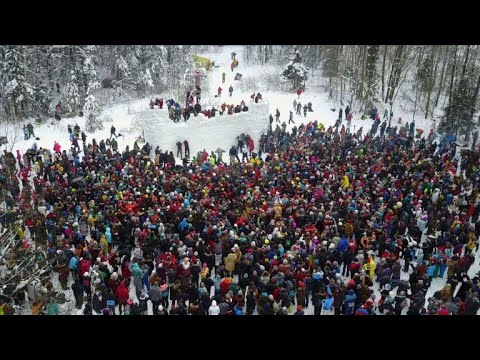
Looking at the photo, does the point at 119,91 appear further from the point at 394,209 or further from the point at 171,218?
the point at 394,209

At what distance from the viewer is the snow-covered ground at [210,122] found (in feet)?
80.5

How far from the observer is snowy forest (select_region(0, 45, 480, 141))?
30.5 m

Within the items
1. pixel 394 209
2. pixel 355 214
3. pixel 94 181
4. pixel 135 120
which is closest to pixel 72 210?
pixel 94 181

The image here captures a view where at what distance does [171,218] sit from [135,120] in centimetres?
1717

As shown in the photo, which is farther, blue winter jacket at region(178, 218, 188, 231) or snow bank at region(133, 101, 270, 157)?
snow bank at region(133, 101, 270, 157)

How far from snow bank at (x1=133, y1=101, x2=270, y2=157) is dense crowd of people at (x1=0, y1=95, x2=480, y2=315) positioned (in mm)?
3780

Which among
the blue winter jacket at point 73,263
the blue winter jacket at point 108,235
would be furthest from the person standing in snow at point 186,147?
the blue winter jacket at point 73,263

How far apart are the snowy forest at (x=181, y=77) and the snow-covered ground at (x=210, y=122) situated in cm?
159

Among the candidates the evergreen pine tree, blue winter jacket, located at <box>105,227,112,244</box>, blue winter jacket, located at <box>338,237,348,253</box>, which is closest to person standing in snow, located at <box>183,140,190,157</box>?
blue winter jacket, located at <box>105,227,112,244</box>

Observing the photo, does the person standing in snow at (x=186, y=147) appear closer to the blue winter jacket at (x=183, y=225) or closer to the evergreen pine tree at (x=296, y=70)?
the blue winter jacket at (x=183, y=225)

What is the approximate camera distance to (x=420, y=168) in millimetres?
19641

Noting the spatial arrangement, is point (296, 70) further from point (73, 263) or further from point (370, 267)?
point (73, 263)

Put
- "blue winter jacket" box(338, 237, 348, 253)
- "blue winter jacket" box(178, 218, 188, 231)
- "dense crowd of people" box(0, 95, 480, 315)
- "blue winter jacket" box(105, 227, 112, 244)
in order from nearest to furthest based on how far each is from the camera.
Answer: "dense crowd of people" box(0, 95, 480, 315), "blue winter jacket" box(338, 237, 348, 253), "blue winter jacket" box(105, 227, 112, 244), "blue winter jacket" box(178, 218, 188, 231)

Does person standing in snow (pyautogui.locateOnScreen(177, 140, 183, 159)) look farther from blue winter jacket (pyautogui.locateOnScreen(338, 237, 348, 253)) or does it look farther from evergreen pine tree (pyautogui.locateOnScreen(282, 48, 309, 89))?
evergreen pine tree (pyautogui.locateOnScreen(282, 48, 309, 89))
